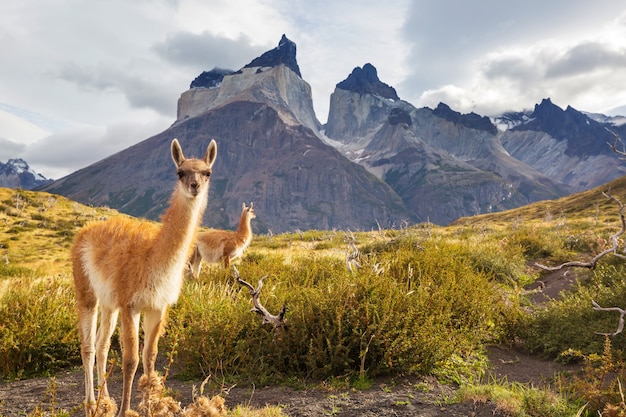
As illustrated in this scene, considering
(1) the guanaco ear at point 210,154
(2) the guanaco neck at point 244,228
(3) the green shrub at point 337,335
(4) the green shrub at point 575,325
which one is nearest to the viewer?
(1) the guanaco ear at point 210,154

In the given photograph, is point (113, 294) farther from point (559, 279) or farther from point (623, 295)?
point (559, 279)

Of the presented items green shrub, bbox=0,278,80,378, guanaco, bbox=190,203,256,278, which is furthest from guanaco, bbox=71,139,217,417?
guanaco, bbox=190,203,256,278

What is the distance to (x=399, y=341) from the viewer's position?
5160 millimetres

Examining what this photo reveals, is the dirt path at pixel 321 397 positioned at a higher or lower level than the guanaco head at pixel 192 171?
lower

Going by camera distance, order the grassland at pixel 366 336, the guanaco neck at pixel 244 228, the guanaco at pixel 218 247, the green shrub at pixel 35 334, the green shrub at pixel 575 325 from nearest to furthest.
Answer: the grassland at pixel 366 336 → the green shrub at pixel 35 334 → the green shrub at pixel 575 325 → the guanaco at pixel 218 247 → the guanaco neck at pixel 244 228

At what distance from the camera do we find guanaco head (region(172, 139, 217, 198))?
13.8 feet

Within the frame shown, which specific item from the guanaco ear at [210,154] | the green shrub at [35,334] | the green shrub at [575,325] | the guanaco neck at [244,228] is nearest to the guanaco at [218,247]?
the guanaco neck at [244,228]

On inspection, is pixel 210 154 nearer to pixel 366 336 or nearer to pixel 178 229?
pixel 178 229

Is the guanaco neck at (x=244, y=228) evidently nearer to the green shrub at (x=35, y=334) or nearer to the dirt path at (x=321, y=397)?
the green shrub at (x=35, y=334)

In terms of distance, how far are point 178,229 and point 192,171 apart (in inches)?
25.3

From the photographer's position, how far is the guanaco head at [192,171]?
4.20 metres

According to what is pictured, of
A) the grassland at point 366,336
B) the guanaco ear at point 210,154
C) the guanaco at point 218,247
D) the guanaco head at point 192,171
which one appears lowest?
the grassland at point 366,336

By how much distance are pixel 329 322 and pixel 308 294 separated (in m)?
0.72

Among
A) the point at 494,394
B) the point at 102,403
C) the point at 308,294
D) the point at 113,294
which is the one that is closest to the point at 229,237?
the point at 308,294
